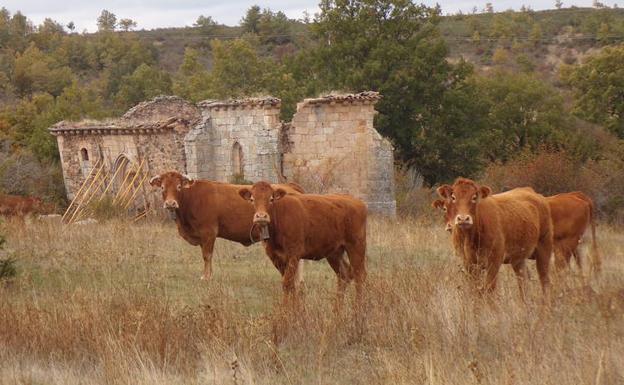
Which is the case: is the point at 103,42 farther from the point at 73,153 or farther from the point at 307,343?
the point at 307,343

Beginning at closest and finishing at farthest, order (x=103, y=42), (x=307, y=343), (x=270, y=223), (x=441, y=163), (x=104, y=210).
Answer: (x=307, y=343) → (x=270, y=223) → (x=104, y=210) → (x=441, y=163) → (x=103, y=42)

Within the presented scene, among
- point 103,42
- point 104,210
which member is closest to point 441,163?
point 104,210

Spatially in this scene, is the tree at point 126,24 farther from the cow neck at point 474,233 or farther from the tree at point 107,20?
the cow neck at point 474,233

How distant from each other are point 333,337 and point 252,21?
Result: 8726cm

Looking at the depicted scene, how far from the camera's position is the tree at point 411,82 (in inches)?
1519

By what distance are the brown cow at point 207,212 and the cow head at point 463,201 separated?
3.79 m

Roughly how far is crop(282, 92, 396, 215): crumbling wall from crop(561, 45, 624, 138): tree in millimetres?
21634

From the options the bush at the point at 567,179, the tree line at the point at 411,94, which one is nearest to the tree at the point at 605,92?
the tree line at the point at 411,94

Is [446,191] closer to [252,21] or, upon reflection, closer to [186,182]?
[186,182]

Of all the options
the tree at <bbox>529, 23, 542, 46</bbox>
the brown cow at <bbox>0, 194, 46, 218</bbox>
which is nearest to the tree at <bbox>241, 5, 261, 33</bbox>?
the tree at <bbox>529, 23, 542, 46</bbox>

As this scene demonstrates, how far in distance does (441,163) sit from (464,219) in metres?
30.4

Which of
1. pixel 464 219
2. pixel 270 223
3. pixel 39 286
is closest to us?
pixel 464 219

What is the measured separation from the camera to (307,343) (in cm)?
766

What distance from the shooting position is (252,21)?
9275cm
